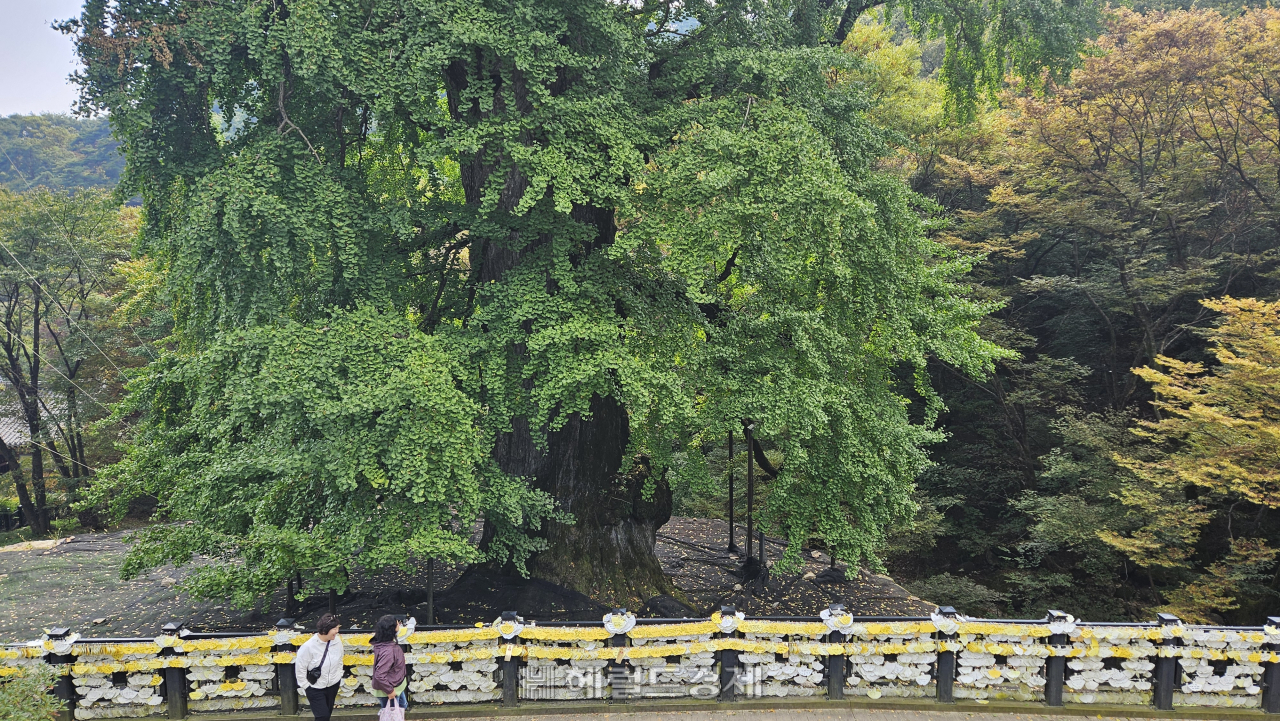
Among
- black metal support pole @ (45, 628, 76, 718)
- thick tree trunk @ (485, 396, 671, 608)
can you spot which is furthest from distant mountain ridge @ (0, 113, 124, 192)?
black metal support pole @ (45, 628, 76, 718)

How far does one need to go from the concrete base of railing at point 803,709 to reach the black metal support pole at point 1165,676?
0.29ft

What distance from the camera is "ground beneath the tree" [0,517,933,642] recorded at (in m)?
9.75

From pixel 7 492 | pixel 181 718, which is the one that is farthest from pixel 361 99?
pixel 7 492

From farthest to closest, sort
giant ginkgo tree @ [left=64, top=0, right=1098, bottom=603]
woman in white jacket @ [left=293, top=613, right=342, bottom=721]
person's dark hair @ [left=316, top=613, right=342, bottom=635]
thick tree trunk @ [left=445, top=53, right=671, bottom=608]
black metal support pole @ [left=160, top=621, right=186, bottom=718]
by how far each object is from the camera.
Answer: thick tree trunk @ [left=445, top=53, right=671, bottom=608] → giant ginkgo tree @ [left=64, top=0, right=1098, bottom=603] → black metal support pole @ [left=160, top=621, right=186, bottom=718] → woman in white jacket @ [left=293, top=613, right=342, bottom=721] → person's dark hair @ [left=316, top=613, right=342, bottom=635]

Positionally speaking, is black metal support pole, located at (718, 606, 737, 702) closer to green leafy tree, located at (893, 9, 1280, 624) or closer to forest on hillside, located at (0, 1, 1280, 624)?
forest on hillside, located at (0, 1, 1280, 624)

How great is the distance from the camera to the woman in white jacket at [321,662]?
5465 mm

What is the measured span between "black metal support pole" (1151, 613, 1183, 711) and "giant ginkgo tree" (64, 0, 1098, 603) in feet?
9.88

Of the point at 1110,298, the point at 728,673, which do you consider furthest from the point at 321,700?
the point at 1110,298

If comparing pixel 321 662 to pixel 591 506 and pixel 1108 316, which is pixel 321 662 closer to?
pixel 591 506

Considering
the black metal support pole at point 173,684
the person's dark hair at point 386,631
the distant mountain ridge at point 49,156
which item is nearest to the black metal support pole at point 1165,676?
the person's dark hair at point 386,631

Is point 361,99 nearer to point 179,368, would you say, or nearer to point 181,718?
point 179,368

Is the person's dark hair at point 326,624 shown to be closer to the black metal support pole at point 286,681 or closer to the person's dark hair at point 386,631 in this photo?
the person's dark hair at point 386,631

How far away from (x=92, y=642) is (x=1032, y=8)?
14279 millimetres

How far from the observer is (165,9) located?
7.77 metres
